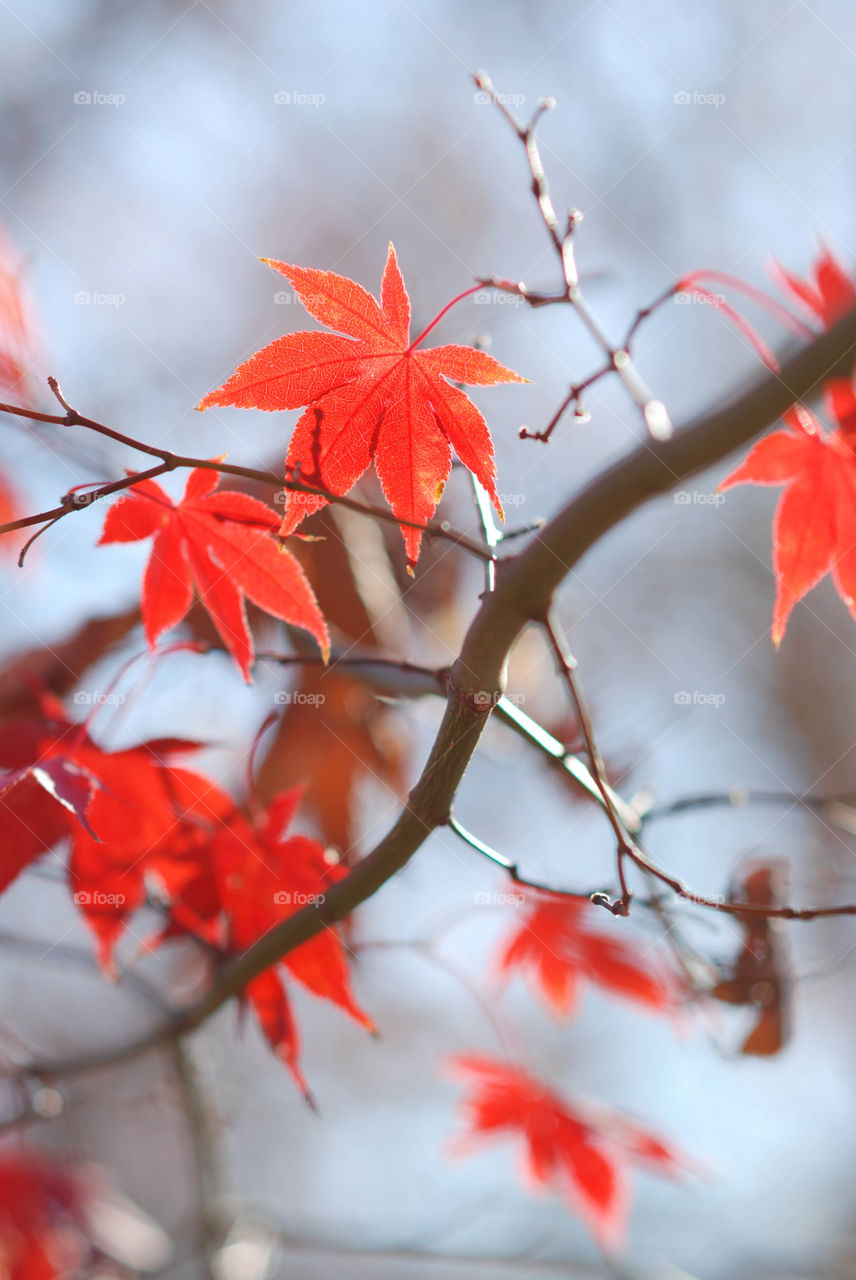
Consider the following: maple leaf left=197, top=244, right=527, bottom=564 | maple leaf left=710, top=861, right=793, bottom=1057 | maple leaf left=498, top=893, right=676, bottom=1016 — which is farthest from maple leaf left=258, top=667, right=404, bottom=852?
maple leaf left=197, top=244, right=527, bottom=564

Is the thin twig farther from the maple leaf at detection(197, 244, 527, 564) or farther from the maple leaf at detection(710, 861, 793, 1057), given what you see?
the maple leaf at detection(710, 861, 793, 1057)

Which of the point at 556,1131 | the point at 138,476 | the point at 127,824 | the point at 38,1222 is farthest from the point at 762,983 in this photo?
the point at 38,1222

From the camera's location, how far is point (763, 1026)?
1.09 m

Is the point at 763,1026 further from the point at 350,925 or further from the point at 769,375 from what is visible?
the point at 769,375

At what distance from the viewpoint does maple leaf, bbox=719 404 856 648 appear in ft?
2.40

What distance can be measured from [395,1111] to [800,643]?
288 centimetres

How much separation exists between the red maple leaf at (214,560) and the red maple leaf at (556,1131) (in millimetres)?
978

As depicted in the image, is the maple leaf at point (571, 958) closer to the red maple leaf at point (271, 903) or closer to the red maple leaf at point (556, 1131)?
the red maple leaf at point (556, 1131)

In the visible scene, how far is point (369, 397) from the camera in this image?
69 centimetres

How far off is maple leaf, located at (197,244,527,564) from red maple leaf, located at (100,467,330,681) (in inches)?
3.3

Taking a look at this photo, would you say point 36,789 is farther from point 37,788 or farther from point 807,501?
point 807,501

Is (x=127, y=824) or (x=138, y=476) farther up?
(x=138, y=476)

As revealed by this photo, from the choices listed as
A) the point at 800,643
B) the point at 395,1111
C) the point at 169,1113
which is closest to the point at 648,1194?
the point at 395,1111

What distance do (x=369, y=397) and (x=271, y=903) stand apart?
55cm
